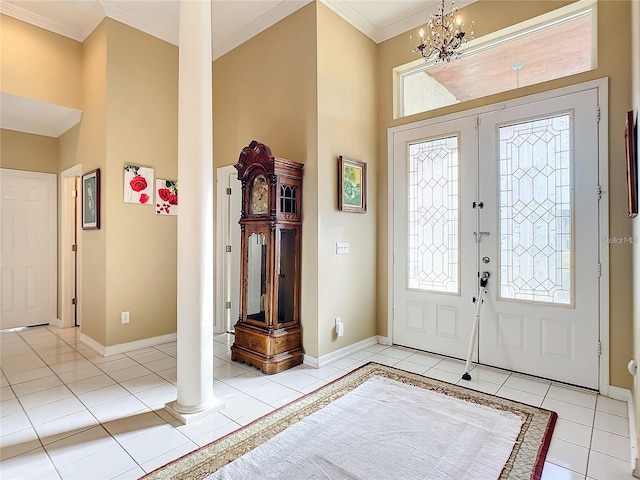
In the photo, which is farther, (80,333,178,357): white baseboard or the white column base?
(80,333,178,357): white baseboard

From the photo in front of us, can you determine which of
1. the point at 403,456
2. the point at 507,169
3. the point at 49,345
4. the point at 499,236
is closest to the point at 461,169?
the point at 507,169

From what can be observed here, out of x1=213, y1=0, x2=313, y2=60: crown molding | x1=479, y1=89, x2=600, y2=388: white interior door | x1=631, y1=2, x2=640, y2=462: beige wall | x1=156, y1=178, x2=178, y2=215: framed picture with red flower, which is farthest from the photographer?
x1=156, y1=178, x2=178, y2=215: framed picture with red flower

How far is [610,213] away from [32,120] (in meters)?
6.43

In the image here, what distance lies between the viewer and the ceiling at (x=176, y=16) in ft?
11.5

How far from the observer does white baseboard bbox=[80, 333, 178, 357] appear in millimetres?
→ 3688

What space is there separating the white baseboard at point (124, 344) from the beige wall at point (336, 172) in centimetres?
200

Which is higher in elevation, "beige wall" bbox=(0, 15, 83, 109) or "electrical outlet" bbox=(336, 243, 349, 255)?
"beige wall" bbox=(0, 15, 83, 109)

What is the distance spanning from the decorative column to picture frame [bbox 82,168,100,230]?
1.98m

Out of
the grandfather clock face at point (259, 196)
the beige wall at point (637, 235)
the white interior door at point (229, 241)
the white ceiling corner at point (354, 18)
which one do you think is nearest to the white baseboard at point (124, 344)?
the white interior door at point (229, 241)

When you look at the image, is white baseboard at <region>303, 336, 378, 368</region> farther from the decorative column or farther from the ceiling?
the ceiling

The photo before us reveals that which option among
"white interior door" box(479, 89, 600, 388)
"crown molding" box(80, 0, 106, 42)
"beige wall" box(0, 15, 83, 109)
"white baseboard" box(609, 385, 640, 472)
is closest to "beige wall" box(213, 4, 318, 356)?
"crown molding" box(80, 0, 106, 42)

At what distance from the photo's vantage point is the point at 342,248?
3572 mm

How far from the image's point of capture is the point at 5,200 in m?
4.76

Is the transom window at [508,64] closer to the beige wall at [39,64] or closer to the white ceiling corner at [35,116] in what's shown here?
the beige wall at [39,64]
